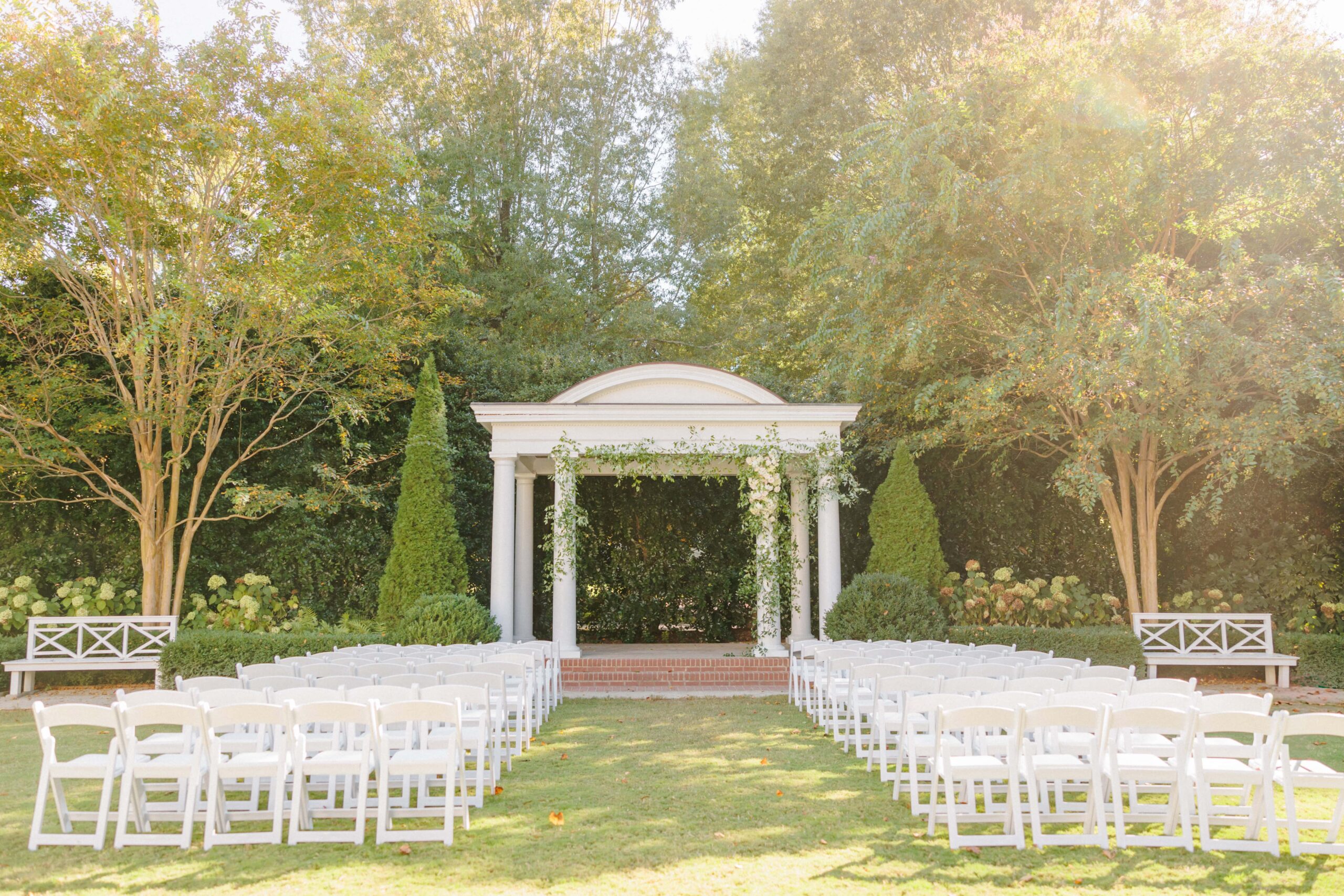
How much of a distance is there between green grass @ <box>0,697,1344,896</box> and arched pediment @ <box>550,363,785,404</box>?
7948 mm

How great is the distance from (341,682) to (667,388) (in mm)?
8160

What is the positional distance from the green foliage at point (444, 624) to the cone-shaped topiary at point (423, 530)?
2.86ft

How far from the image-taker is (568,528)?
1425cm

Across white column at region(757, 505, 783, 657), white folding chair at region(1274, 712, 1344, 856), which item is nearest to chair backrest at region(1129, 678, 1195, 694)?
white folding chair at region(1274, 712, 1344, 856)

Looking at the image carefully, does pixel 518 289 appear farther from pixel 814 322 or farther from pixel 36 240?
pixel 36 240

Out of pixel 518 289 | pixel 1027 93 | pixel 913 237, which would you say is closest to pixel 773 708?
pixel 913 237

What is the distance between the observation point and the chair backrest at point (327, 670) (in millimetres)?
8234

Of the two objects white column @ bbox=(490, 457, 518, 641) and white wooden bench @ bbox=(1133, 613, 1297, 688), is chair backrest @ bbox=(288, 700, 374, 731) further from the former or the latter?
white wooden bench @ bbox=(1133, 613, 1297, 688)

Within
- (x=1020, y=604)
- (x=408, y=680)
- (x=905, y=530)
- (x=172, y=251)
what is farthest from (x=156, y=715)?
(x=1020, y=604)

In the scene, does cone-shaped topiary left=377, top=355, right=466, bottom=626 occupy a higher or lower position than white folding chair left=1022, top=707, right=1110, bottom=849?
higher

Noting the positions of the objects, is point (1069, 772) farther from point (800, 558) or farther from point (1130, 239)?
point (1130, 239)

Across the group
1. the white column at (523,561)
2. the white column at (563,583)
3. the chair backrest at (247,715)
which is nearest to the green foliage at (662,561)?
the white column at (523,561)

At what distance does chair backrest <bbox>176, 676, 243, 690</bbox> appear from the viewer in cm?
671

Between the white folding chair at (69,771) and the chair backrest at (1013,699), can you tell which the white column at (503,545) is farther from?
the chair backrest at (1013,699)
